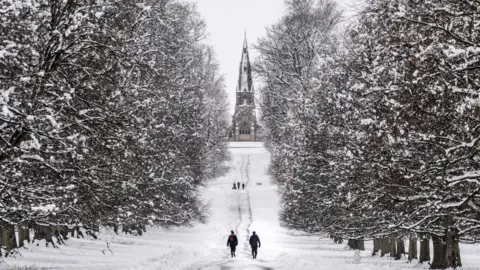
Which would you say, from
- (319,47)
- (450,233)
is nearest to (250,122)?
(319,47)

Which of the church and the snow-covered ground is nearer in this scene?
the snow-covered ground

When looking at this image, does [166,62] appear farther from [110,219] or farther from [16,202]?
[16,202]

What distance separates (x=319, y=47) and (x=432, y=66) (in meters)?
20.6

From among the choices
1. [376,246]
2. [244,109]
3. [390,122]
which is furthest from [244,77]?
[390,122]

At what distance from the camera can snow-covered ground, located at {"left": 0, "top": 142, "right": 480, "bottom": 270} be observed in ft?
63.9

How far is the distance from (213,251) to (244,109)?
277 ft

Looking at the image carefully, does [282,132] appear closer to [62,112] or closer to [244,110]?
[62,112]

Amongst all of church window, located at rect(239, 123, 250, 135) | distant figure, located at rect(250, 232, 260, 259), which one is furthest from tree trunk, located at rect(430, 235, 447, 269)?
church window, located at rect(239, 123, 250, 135)

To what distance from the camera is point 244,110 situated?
11369cm

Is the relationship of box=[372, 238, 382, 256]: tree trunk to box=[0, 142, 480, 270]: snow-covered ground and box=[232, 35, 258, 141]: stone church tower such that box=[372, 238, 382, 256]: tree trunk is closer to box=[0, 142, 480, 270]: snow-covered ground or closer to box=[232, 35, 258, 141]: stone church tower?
box=[0, 142, 480, 270]: snow-covered ground

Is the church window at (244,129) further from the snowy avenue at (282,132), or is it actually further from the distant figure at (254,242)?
the distant figure at (254,242)

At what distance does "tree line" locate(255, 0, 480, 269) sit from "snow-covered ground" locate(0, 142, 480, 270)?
145cm

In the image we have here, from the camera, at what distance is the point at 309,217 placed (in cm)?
2691

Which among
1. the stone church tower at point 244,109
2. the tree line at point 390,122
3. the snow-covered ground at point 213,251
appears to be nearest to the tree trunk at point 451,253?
the tree line at point 390,122
